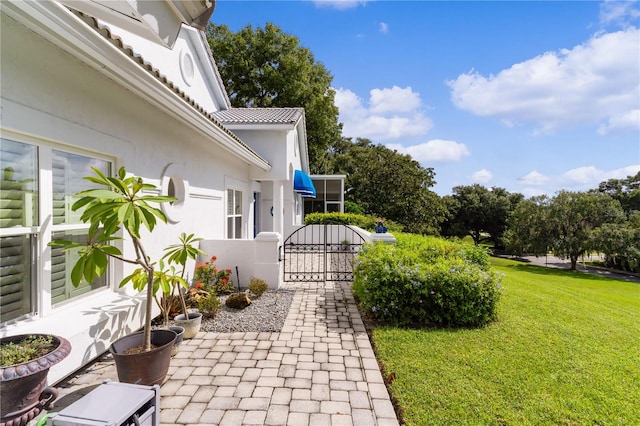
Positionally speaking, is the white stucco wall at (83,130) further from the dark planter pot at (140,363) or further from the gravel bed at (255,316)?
the gravel bed at (255,316)

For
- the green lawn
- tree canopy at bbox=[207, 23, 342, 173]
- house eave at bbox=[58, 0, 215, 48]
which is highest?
tree canopy at bbox=[207, 23, 342, 173]

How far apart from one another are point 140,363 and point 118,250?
1677 mm

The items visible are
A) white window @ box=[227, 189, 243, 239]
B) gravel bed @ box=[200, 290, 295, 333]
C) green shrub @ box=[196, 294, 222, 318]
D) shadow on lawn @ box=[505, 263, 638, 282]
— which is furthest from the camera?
shadow on lawn @ box=[505, 263, 638, 282]

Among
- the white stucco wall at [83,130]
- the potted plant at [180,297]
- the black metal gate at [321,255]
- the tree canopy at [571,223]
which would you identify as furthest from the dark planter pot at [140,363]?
the tree canopy at [571,223]

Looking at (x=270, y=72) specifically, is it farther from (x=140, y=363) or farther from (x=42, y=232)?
(x=140, y=363)

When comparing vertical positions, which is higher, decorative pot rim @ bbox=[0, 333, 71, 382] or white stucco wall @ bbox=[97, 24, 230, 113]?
white stucco wall @ bbox=[97, 24, 230, 113]

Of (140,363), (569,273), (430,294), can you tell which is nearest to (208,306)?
(140,363)

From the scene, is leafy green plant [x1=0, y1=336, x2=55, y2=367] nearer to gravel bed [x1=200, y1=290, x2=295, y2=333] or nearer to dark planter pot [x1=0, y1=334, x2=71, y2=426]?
dark planter pot [x1=0, y1=334, x2=71, y2=426]

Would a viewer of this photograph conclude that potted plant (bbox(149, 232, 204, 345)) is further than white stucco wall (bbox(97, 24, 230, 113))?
No

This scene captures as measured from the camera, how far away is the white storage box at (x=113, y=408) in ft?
8.80

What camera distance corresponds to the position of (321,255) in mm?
17688

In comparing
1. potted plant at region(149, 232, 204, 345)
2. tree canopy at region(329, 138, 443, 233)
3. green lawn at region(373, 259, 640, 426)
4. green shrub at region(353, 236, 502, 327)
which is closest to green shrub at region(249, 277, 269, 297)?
potted plant at region(149, 232, 204, 345)

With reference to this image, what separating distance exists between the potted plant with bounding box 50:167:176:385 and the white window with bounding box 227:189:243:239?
776cm

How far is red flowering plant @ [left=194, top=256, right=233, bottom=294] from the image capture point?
28.5 ft
